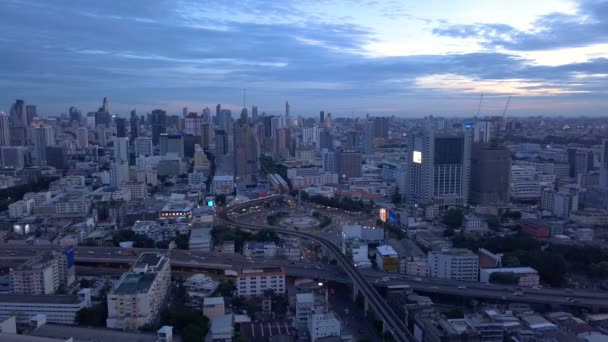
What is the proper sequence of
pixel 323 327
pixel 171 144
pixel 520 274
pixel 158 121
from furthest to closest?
pixel 158 121 → pixel 171 144 → pixel 520 274 → pixel 323 327

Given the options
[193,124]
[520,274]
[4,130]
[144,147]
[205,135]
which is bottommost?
[520,274]

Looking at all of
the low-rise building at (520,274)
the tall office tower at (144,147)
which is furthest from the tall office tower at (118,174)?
the low-rise building at (520,274)

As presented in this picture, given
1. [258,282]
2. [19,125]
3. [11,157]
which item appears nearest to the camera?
[258,282]

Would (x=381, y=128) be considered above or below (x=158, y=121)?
below

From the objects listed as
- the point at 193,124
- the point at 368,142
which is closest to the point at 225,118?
the point at 193,124

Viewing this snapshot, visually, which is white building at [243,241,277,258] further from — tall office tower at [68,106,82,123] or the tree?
tall office tower at [68,106,82,123]

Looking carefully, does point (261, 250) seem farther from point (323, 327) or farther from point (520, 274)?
point (520, 274)

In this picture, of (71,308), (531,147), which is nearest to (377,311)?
(71,308)

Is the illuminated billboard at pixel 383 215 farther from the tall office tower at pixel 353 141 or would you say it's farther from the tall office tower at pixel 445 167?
the tall office tower at pixel 353 141
